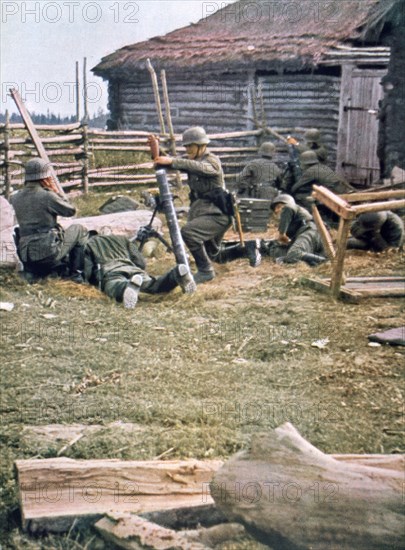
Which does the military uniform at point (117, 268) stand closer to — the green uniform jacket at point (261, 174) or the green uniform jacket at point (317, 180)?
the green uniform jacket at point (317, 180)

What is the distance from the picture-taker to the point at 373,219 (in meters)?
9.93

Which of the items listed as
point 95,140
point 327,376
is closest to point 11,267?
point 327,376

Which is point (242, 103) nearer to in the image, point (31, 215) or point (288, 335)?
point (31, 215)

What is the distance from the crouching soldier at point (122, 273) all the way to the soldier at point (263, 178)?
19.0 ft

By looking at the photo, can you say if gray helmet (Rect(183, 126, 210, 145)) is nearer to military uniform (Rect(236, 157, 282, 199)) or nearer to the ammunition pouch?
the ammunition pouch

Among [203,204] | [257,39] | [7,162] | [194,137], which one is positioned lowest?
[203,204]

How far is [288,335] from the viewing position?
653cm

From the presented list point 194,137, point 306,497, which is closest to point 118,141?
point 194,137

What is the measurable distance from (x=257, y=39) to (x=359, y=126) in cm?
406

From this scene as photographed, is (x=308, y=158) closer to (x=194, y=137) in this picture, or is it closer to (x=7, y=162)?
(x=194, y=137)

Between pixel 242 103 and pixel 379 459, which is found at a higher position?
pixel 242 103

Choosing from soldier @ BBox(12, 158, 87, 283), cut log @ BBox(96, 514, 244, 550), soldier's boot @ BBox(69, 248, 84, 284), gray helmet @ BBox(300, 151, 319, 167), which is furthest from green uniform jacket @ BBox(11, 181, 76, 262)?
gray helmet @ BBox(300, 151, 319, 167)

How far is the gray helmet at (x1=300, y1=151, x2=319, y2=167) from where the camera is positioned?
42.4 ft

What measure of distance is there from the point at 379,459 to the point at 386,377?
208 cm
